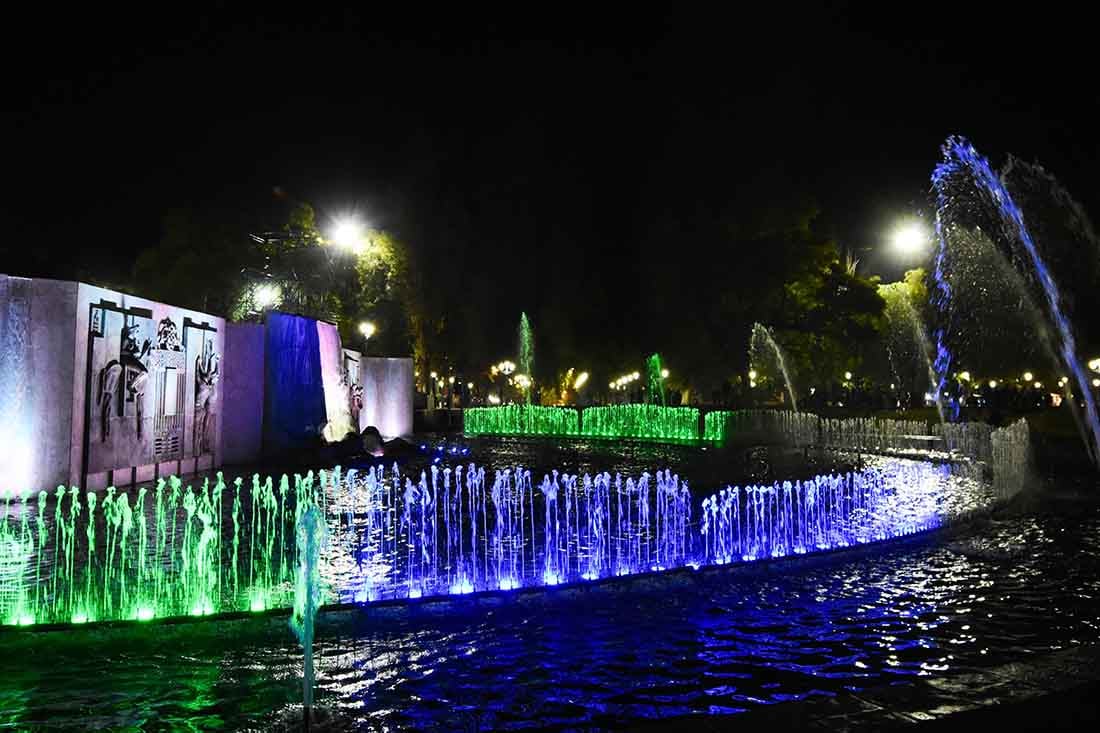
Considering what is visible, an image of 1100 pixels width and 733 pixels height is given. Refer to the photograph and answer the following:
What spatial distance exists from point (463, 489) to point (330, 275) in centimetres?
2229

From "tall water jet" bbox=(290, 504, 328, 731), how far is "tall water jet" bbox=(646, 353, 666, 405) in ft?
126

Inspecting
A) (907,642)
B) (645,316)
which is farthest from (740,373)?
(907,642)

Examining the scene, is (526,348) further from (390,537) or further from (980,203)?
(390,537)

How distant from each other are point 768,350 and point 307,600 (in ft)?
117

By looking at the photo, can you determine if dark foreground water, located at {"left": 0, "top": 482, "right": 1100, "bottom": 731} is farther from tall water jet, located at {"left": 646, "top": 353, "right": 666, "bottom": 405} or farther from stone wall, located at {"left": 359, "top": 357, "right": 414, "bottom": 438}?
tall water jet, located at {"left": 646, "top": 353, "right": 666, "bottom": 405}

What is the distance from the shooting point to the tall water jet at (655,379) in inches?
1865

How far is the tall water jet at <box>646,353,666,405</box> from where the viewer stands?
4737 cm

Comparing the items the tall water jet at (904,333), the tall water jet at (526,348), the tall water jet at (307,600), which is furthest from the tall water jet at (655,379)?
the tall water jet at (307,600)

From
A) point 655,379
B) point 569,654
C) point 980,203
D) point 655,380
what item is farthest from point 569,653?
point 655,380

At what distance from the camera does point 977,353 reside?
45.3 metres

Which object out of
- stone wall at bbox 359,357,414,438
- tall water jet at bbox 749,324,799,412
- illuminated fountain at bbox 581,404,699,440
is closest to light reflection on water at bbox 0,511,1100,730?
stone wall at bbox 359,357,414,438

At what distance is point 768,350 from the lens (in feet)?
128

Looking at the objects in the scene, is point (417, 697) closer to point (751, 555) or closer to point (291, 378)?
point (751, 555)

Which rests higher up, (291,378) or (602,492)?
(291,378)
